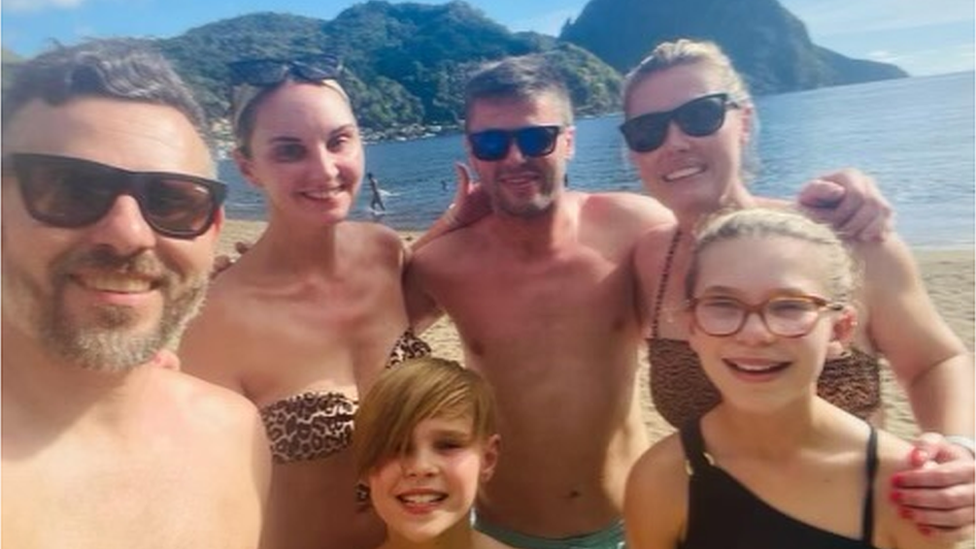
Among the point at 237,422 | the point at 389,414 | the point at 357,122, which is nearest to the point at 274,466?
the point at 237,422

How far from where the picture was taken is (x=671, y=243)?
271 centimetres

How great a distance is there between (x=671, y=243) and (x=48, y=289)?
1763mm

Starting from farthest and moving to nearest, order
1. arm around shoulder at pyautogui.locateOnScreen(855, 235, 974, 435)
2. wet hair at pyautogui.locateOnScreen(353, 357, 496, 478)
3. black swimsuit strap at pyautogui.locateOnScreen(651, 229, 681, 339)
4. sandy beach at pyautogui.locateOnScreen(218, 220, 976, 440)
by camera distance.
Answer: sandy beach at pyautogui.locateOnScreen(218, 220, 976, 440) → black swimsuit strap at pyautogui.locateOnScreen(651, 229, 681, 339) → arm around shoulder at pyautogui.locateOnScreen(855, 235, 974, 435) → wet hair at pyautogui.locateOnScreen(353, 357, 496, 478)

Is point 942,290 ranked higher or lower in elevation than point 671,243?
lower

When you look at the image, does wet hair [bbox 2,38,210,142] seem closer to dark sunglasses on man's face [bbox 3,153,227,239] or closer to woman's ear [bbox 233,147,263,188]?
dark sunglasses on man's face [bbox 3,153,227,239]

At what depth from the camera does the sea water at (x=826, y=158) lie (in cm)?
321

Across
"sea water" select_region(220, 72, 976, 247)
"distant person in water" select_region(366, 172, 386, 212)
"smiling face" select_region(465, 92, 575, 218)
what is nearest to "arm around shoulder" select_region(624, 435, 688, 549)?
"smiling face" select_region(465, 92, 575, 218)

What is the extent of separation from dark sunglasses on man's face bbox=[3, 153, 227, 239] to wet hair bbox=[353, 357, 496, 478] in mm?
640

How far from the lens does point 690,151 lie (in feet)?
8.14

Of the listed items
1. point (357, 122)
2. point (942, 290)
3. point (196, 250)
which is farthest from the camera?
point (942, 290)

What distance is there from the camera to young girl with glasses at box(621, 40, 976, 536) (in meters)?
2.30

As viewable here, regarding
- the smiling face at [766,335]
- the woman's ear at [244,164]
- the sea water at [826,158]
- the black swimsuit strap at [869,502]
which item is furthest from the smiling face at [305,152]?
the black swimsuit strap at [869,502]

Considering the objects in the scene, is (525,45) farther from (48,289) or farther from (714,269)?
(48,289)

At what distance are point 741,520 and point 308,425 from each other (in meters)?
1.19
